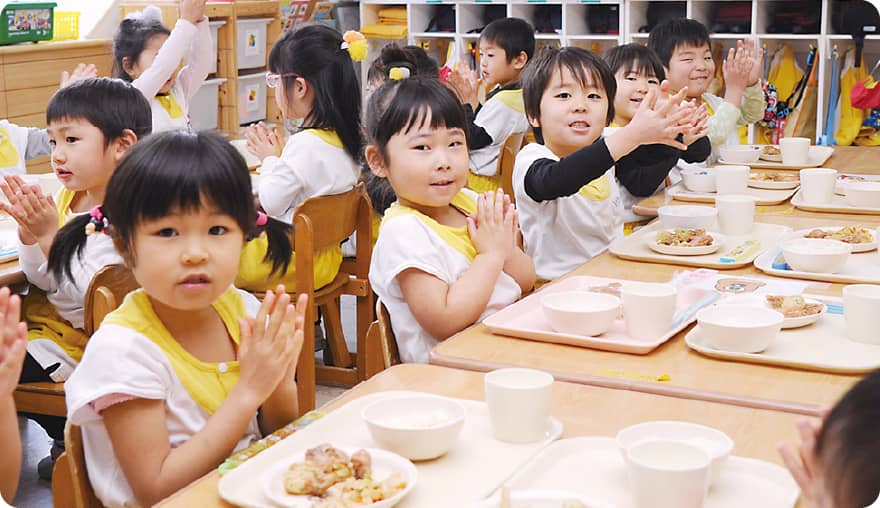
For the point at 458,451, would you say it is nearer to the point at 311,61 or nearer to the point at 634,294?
the point at 634,294

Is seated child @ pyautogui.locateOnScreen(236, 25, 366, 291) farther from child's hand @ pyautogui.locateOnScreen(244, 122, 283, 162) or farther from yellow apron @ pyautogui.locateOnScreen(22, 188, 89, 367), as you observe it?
yellow apron @ pyautogui.locateOnScreen(22, 188, 89, 367)

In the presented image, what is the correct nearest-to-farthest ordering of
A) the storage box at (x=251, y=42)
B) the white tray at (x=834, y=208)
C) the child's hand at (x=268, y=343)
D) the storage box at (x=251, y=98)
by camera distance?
the child's hand at (x=268, y=343) → the white tray at (x=834, y=208) → the storage box at (x=251, y=42) → the storage box at (x=251, y=98)

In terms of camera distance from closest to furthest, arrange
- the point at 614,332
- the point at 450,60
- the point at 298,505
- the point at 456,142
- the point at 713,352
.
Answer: the point at 298,505
the point at 713,352
the point at 614,332
the point at 456,142
the point at 450,60

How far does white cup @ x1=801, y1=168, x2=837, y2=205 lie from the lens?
8.52ft

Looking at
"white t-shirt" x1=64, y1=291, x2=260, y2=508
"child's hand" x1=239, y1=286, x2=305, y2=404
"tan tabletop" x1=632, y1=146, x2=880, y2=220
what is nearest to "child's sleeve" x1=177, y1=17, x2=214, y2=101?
"tan tabletop" x1=632, y1=146, x2=880, y2=220

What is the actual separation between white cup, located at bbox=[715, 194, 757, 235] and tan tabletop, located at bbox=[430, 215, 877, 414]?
713mm

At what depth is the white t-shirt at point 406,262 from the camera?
73.6 inches

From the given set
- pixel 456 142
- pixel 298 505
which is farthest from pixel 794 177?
pixel 298 505

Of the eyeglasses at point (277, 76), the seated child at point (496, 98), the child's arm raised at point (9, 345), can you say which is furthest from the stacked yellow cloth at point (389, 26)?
the child's arm raised at point (9, 345)

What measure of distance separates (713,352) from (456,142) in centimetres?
74

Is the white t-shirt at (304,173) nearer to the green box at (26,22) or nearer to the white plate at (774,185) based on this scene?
the white plate at (774,185)

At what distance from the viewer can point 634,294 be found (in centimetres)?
157

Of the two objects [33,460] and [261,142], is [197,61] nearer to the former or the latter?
[261,142]

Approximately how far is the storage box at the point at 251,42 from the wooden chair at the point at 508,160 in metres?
2.74
